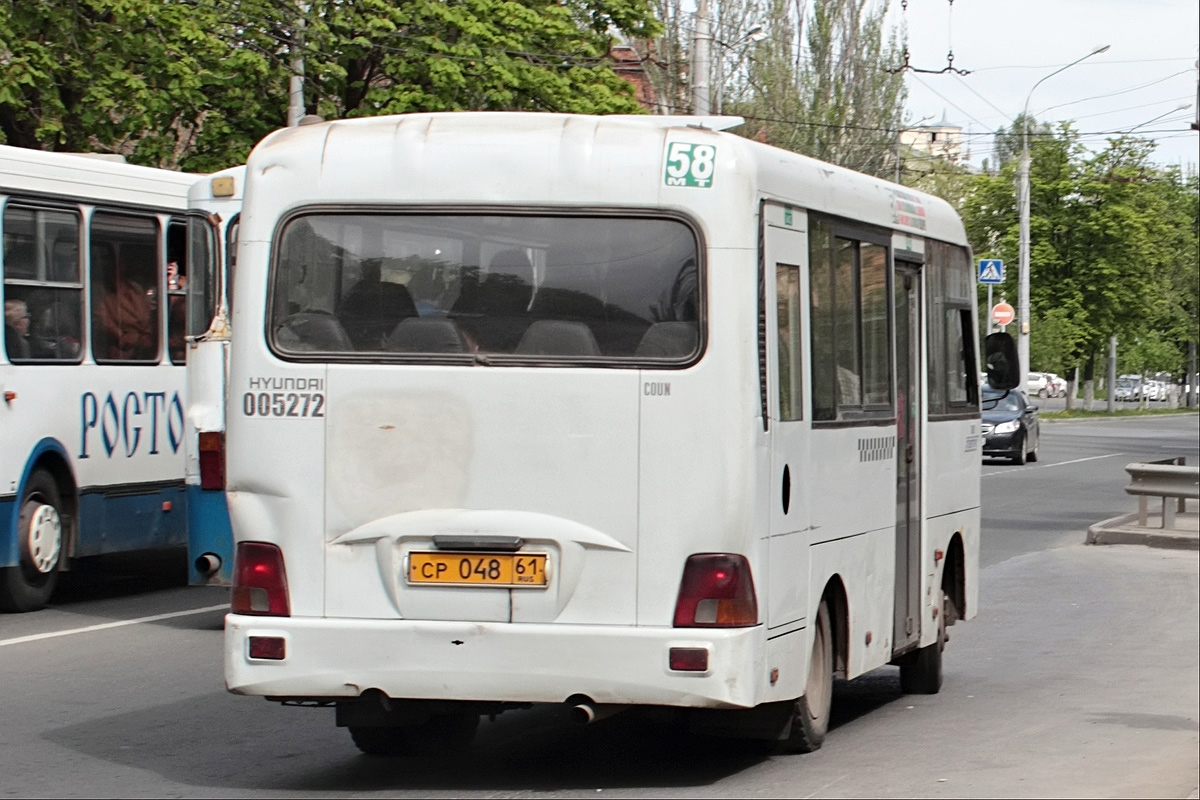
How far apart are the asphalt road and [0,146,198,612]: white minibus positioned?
55 cm

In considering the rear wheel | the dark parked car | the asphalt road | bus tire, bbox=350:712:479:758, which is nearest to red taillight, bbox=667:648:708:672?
the asphalt road

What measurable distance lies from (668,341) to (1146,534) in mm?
13315

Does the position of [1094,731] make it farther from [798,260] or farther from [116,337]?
[116,337]

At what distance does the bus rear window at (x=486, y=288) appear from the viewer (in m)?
7.44

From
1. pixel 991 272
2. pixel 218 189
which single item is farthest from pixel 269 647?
pixel 991 272

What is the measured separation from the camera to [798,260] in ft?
26.4

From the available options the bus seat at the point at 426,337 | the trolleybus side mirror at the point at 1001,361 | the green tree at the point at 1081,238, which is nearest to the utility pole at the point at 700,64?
the trolleybus side mirror at the point at 1001,361

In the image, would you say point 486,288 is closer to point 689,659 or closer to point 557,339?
point 557,339

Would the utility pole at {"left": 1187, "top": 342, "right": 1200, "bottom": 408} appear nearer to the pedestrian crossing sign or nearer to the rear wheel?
the pedestrian crossing sign

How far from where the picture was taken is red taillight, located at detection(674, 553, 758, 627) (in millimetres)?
7273

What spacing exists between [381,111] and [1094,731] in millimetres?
22356

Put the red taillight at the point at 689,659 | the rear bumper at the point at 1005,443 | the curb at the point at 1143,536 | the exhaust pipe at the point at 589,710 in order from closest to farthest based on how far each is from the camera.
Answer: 1. the red taillight at the point at 689,659
2. the exhaust pipe at the point at 589,710
3. the curb at the point at 1143,536
4. the rear bumper at the point at 1005,443

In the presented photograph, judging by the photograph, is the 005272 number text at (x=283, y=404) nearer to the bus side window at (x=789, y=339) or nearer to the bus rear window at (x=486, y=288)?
the bus rear window at (x=486, y=288)

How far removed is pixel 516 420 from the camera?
743cm
